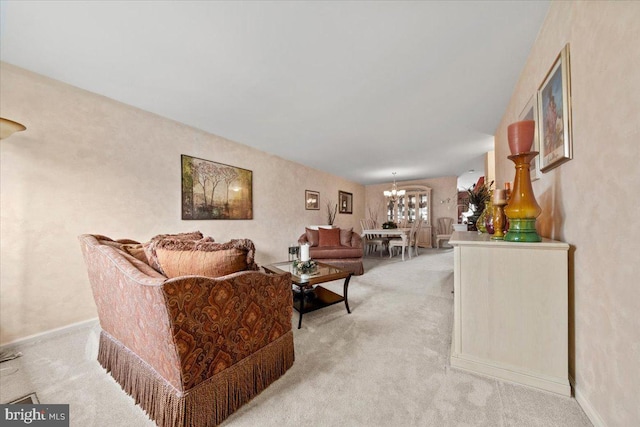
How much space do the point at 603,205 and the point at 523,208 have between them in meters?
0.38

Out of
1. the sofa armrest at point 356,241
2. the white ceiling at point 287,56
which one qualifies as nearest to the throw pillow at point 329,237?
the sofa armrest at point 356,241

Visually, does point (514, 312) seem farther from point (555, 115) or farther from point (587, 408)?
point (555, 115)

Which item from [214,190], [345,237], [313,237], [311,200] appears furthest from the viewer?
[311,200]

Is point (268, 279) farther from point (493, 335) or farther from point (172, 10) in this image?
point (172, 10)

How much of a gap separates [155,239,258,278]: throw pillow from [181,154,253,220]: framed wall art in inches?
83.3

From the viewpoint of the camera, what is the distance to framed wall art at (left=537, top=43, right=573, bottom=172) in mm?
1226

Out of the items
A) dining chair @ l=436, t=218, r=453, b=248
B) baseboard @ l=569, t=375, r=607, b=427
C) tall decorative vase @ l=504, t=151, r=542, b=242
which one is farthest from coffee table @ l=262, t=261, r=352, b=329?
dining chair @ l=436, t=218, r=453, b=248

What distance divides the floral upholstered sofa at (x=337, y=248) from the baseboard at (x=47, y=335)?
289 cm

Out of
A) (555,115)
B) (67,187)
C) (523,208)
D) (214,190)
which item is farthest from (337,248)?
(67,187)

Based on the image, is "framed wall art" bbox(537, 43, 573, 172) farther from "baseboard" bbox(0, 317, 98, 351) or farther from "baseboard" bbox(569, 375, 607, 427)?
"baseboard" bbox(0, 317, 98, 351)

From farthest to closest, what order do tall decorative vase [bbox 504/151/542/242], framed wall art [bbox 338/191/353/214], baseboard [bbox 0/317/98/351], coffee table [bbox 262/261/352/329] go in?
framed wall art [bbox 338/191/353/214], coffee table [bbox 262/261/352/329], baseboard [bbox 0/317/98/351], tall decorative vase [bbox 504/151/542/242]

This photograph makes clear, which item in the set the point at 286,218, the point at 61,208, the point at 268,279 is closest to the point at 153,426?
the point at 268,279

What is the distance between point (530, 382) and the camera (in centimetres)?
126

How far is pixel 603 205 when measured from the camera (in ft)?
3.14
